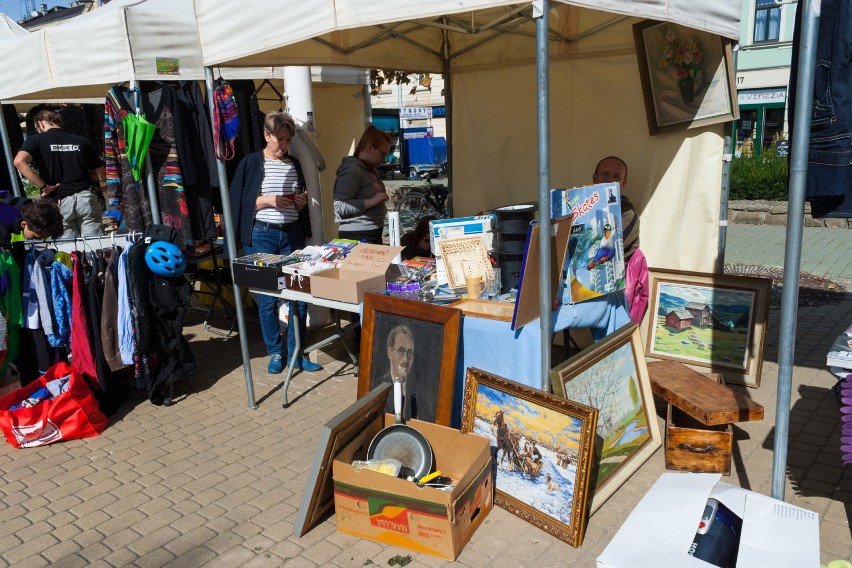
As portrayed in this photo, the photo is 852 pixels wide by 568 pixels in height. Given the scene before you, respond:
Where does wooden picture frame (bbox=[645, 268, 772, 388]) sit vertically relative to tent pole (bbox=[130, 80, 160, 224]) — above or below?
below

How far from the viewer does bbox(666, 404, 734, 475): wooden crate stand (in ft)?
10.4

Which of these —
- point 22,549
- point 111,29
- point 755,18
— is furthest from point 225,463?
point 755,18

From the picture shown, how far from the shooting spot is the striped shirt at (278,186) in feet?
14.9

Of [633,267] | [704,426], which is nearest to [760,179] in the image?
[633,267]

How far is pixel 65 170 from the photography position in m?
5.79

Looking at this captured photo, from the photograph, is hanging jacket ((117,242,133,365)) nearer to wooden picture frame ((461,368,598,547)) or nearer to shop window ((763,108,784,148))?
wooden picture frame ((461,368,598,547))

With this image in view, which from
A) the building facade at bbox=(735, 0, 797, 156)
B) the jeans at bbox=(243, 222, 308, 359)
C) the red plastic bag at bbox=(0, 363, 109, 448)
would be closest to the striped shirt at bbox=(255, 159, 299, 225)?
the jeans at bbox=(243, 222, 308, 359)

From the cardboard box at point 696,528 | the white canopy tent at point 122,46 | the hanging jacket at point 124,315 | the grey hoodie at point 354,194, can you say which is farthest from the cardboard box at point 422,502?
the white canopy tent at point 122,46

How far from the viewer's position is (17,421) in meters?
3.77

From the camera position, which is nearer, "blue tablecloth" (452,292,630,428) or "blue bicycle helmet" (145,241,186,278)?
"blue tablecloth" (452,292,630,428)

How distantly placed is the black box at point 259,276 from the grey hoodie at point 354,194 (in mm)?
834

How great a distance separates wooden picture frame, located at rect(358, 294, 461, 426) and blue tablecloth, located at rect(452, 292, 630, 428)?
0.13 metres

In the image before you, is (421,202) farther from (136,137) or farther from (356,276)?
(356,276)

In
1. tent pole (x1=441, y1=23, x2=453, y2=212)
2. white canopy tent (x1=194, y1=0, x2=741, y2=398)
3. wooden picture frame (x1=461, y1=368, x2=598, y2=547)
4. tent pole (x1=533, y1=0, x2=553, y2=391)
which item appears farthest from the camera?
tent pole (x1=441, y1=23, x2=453, y2=212)
